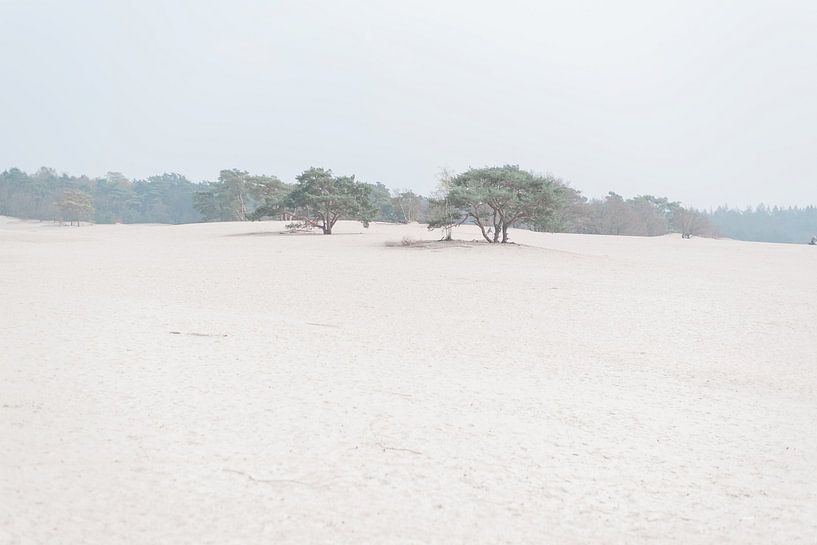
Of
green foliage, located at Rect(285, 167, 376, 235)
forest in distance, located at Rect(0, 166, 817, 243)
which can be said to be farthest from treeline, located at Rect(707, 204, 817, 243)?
green foliage, located at Rect(285, 167, 376, 235)

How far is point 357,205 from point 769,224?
12700cm

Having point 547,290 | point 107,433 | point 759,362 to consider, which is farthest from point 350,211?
point 107,433

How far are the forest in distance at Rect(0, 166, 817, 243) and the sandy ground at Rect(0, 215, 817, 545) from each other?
40.5ft

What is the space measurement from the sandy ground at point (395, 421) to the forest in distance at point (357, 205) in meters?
12.4

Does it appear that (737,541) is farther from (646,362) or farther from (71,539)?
(646,362)

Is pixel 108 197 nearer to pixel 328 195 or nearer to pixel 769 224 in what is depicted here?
pixel 328 195

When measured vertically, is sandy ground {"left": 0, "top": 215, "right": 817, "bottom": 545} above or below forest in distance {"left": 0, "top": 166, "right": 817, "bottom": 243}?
below

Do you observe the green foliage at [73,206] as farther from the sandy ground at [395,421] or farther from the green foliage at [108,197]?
the sandy ground at [395,421]

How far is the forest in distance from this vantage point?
870 inches

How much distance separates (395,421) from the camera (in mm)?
4277

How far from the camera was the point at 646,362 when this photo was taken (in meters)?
6.70

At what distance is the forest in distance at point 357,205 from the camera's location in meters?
22.1

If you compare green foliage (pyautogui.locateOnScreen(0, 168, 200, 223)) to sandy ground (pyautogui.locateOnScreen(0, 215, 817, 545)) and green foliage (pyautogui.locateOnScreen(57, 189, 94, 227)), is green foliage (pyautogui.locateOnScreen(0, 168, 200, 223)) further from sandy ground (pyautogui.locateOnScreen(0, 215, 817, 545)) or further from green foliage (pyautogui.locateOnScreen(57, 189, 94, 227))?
sandy ground (pyautogui.locateOnScreen(0, 215, 817, 545))

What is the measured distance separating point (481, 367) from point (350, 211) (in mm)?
24738
